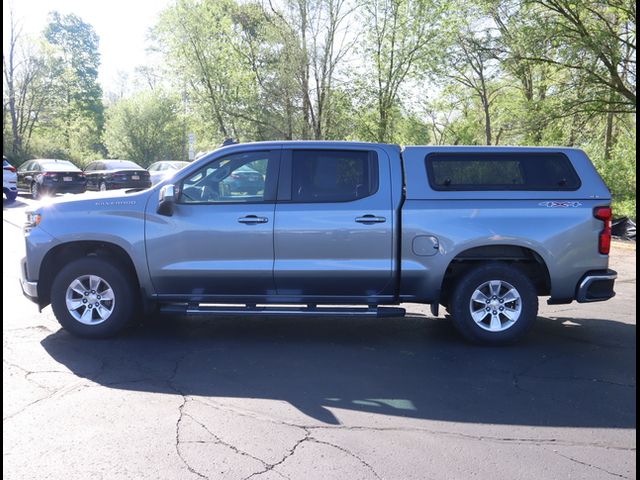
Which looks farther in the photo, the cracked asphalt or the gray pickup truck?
the gray pickup truck

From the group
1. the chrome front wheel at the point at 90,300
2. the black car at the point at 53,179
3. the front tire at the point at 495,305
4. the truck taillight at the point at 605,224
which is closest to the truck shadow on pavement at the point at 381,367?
the front tire at the point at 495,305

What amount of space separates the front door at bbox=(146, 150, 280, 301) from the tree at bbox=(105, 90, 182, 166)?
37173 mm

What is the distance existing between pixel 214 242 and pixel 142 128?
1507 inches

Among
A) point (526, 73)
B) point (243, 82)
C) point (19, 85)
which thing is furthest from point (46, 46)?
point (526, 73)

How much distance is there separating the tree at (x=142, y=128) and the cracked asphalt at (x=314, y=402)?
36960mm

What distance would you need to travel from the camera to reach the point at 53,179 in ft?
74.2

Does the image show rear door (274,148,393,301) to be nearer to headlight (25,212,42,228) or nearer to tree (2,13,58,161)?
headlight (25,212,42,228)

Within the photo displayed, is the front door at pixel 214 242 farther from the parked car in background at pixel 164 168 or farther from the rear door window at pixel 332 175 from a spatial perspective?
the parked car in background at pixel 164 168

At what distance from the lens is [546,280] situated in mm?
5809

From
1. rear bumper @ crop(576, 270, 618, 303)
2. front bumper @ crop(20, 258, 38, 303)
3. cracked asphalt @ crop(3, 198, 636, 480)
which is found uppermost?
rear bumper @ crop(576, 270, 618, 303)

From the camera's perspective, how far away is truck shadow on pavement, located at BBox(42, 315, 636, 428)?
13.9 feet

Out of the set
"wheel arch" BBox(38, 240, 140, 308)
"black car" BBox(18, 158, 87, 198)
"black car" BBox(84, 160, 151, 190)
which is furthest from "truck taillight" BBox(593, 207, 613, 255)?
"black car" BBox(84, 160, 151, 190)

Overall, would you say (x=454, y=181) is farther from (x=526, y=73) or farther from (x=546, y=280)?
(x=526, y=73)

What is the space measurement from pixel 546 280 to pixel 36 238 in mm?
4994
